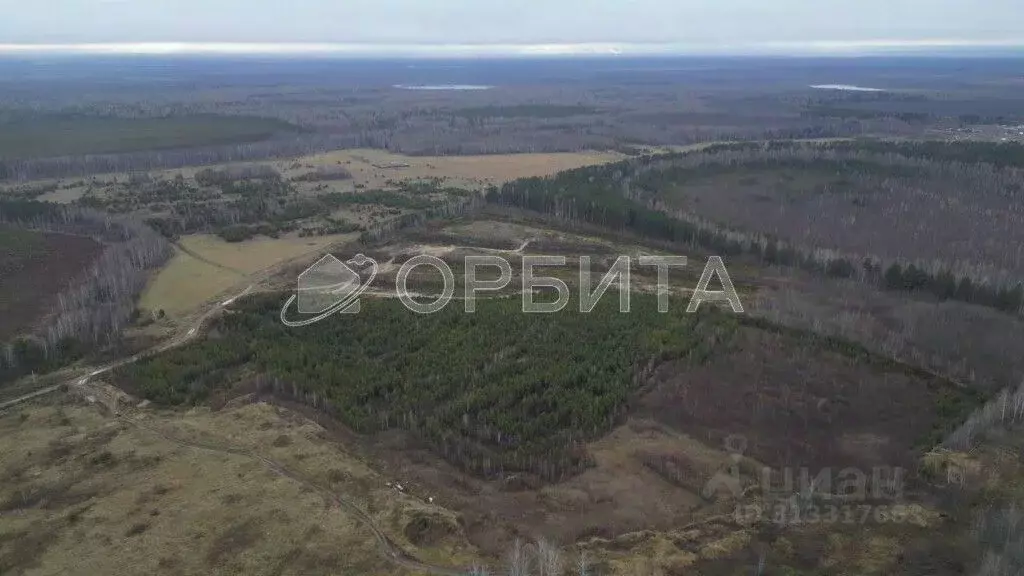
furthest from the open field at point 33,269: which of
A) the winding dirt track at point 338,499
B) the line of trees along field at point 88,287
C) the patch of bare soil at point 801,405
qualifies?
the patch of bare soil at point 801,405

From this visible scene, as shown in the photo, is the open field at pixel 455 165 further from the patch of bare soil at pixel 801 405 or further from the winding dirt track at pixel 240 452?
the patch of bare soil at pixel 801 405

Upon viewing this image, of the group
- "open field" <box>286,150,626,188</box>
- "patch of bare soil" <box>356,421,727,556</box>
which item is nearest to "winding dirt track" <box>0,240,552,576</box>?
"patch of bare soil" <box>356,421,727,556</box>

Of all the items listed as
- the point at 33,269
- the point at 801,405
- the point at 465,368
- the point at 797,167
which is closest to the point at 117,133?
the point at 33,269

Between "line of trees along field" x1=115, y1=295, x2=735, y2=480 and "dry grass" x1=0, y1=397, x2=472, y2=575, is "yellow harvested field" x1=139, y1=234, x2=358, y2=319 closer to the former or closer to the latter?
"line of trees along field" x1=115, y1=295, x2=735, y2=480

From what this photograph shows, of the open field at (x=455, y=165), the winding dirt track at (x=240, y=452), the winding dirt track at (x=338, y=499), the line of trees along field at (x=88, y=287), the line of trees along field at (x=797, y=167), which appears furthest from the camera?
the open field at (x=455, y=165)

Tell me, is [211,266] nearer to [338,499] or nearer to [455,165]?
[338,499]

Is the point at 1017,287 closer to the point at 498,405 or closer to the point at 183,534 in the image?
the point at 498,405

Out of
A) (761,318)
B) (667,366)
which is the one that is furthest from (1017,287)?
(667,366)
